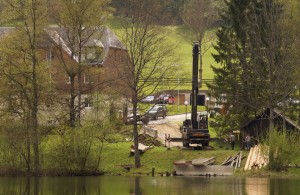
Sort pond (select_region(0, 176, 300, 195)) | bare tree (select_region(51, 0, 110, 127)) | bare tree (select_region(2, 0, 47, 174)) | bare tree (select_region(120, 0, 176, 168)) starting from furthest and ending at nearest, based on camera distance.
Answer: bare tree (select_region(51, 0, 110, 127)), bare tree (select_region(120, 0, 176, 168)), bare tree (select_region(2, 0, 47, 174)), pond (select_region(0, 176, 300, 195))

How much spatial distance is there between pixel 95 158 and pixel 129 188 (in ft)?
44.8

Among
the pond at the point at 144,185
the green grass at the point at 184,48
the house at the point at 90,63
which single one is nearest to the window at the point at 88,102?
the house at the point at 90,63

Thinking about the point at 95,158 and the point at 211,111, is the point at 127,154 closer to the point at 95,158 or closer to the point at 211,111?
the point at 95,158

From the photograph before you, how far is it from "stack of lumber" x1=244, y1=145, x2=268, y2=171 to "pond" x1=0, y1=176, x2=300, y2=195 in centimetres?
449

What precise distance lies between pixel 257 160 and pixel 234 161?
2.55 meters

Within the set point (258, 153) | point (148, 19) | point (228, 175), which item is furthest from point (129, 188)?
point (148, 19)

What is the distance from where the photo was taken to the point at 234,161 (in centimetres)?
6900

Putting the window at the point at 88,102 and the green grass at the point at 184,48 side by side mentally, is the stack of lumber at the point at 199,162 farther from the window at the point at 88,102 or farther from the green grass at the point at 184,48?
the green grass at the point at 184,48

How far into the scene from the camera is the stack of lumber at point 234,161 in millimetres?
68125

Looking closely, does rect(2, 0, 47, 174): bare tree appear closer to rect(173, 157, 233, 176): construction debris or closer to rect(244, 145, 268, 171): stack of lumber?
rect(173, 157, 233, 176): construction debris

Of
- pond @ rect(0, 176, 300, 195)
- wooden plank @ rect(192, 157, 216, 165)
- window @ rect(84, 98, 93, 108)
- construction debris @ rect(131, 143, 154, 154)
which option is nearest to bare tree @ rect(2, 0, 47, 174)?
window @ rect(84, 98, 93, 108)

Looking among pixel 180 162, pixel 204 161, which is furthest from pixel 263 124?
pixel 180 162

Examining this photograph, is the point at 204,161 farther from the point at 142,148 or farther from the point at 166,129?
the point at 166,129

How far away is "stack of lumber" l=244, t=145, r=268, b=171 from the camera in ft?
217
